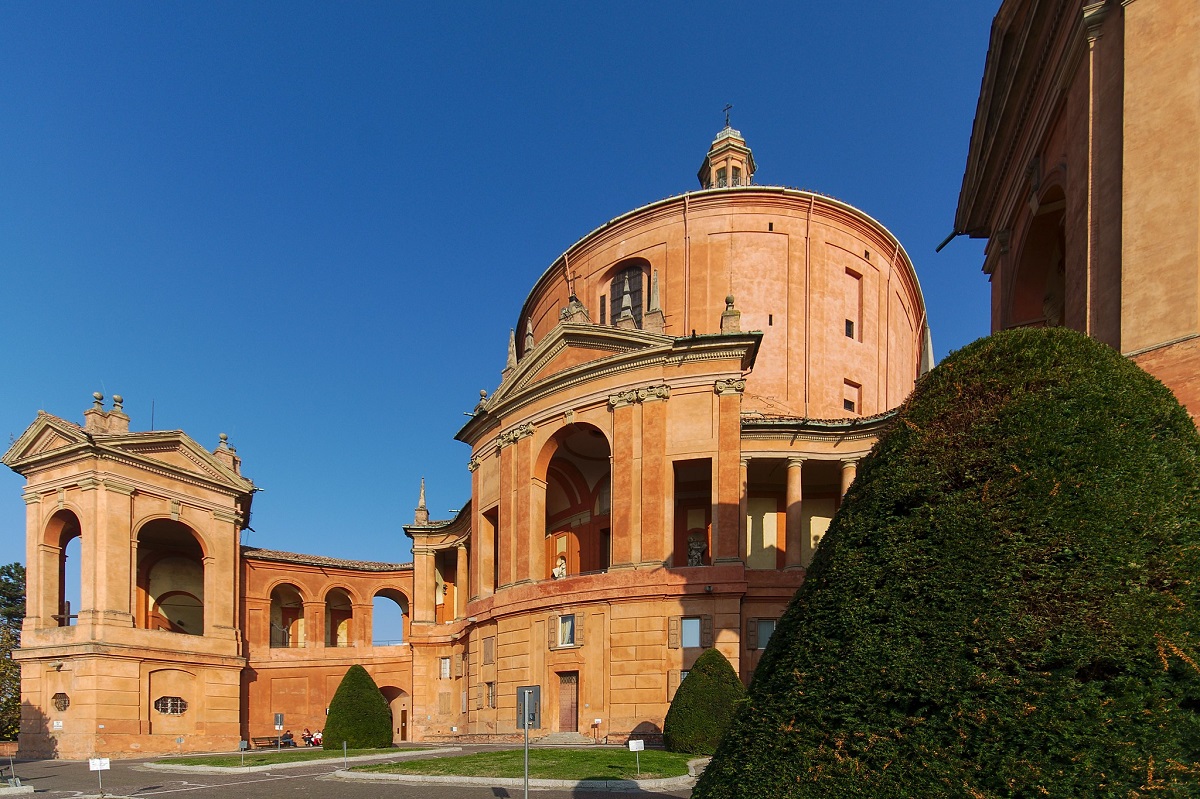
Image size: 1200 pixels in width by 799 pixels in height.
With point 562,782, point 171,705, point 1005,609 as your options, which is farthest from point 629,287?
point 1005,609

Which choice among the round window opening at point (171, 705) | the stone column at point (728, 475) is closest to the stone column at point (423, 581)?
the round window opening at point (171, 705)

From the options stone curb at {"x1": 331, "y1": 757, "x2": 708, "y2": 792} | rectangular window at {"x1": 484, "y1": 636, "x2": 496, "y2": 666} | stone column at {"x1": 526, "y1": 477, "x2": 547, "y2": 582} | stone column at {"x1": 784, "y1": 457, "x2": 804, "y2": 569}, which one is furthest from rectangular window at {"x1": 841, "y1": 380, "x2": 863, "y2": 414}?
stone curb at {"x1": 331, "y1": 757, "x2": 708, "y2": 792}

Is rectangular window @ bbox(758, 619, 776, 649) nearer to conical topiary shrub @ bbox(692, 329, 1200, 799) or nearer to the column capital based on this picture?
the column capital

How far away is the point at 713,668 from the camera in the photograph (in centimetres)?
2112

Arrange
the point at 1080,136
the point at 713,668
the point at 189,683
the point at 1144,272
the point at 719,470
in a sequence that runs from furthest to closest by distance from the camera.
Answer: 1. the point at 189,683
2. the point at 719,470
3. the point at 713,668
4. the point at 1080,136
5. the point at 1144,272

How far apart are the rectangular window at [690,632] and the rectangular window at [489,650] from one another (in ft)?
30.1

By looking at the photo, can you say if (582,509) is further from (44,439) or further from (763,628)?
(44,439)

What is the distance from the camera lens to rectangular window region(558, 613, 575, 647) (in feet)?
92.1

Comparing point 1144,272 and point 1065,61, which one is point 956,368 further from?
point 1065,61

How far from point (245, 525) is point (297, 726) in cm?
1163

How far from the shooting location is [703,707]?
20453mm

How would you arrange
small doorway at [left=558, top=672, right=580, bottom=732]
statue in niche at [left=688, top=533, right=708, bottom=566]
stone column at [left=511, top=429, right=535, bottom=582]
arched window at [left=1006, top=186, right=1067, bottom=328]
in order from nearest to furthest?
arched window at [left=1006, top=186, right=1067, bottom=328], small doorway at [left=558, top=672, right=580, bottom=732], stone column at [left=511, top=429, right=535, bottom=582], statue in niche at [left=688, top=533, right=708, bottom=566]

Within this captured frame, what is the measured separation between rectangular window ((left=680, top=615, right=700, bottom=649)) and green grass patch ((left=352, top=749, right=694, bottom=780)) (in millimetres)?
4662

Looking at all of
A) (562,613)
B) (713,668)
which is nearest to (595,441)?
(562,613)
